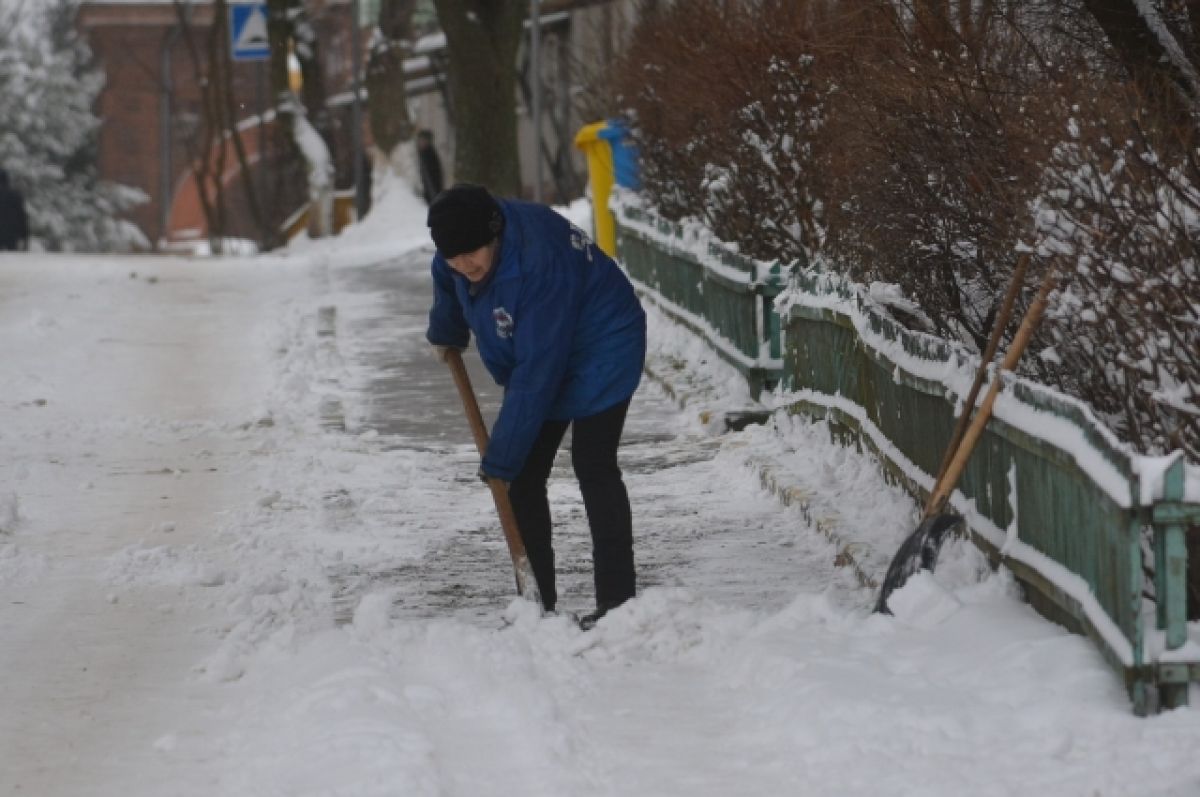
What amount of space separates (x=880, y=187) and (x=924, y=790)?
369 centimetres

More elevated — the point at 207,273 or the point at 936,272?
the point at 936,272

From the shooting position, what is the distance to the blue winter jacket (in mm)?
6484

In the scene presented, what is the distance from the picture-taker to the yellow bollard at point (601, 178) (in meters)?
18.5

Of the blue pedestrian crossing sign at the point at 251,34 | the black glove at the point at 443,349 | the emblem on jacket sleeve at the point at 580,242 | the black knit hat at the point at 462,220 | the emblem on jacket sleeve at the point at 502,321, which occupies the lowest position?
the black glove at the point at 443,349

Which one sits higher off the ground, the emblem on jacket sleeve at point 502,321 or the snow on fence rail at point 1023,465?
the emblem on jacket sleeve at point 502,321

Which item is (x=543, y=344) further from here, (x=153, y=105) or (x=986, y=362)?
(x=153, y=105)

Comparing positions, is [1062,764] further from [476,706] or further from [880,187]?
[880,187]

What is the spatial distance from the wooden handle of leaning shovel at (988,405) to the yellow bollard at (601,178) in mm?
11666

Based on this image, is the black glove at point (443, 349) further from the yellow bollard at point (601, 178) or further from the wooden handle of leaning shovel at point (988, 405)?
the yellow bollard at point (601, 178)

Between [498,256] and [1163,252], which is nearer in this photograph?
[1163,252]

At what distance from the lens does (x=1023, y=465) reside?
20.7ft

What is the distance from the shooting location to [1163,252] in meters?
5.98

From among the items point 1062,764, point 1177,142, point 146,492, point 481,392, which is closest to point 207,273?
point 481,392

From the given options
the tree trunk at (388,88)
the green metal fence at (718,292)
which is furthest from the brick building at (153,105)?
the green metal fence at (718,292)
